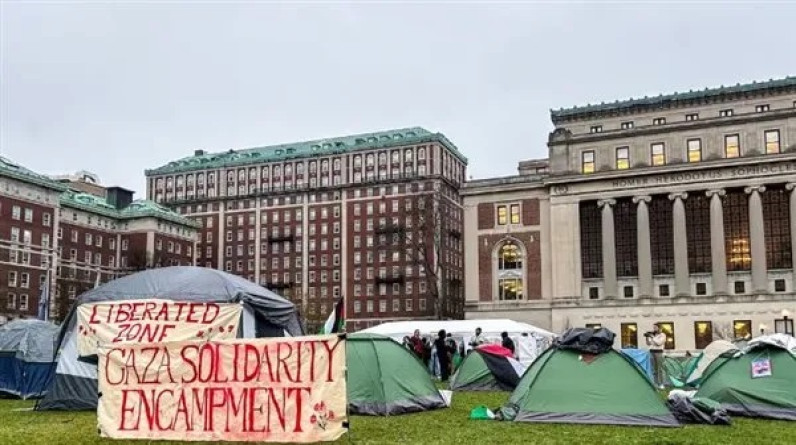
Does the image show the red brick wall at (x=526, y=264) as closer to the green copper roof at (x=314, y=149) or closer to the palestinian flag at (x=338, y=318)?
the green copper roof at (x=314, y=149)

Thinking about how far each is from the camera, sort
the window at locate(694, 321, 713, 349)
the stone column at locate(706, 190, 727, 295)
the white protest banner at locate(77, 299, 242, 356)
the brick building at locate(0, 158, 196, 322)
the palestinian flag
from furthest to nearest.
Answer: the brick building at locate(0, 158, 196, 322) → the stone column at locate(706, 190, 727, 295) → the window at locate(694, 321, 713, 349) → the white protest banner at locate(77, 299, 242, 356) → the palestinian flag

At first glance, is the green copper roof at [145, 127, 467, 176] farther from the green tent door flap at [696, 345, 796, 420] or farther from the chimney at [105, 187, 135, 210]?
the green tent door flap at [696, 345, 796, 420]

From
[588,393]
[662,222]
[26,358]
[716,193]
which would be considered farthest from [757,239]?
[26,358]

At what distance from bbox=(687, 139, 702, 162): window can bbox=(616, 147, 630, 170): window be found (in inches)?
191

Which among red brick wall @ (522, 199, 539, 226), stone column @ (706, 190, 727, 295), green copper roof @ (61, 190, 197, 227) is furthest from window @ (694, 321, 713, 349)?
green copper roof @ (61, 190, 197, 227)

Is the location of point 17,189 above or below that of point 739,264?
above

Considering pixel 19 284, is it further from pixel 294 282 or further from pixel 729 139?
pixel 729 139

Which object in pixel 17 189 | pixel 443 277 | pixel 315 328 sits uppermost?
pixel 17 189

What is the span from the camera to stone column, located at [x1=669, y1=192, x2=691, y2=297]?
65.3 metres

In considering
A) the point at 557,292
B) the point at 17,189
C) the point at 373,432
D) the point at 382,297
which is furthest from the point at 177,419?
the point at 382,297

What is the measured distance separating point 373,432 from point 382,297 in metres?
102

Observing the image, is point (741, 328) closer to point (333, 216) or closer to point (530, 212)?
point (530, 212)

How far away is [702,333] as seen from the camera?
64062 mm

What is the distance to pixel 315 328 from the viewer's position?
106000mm
